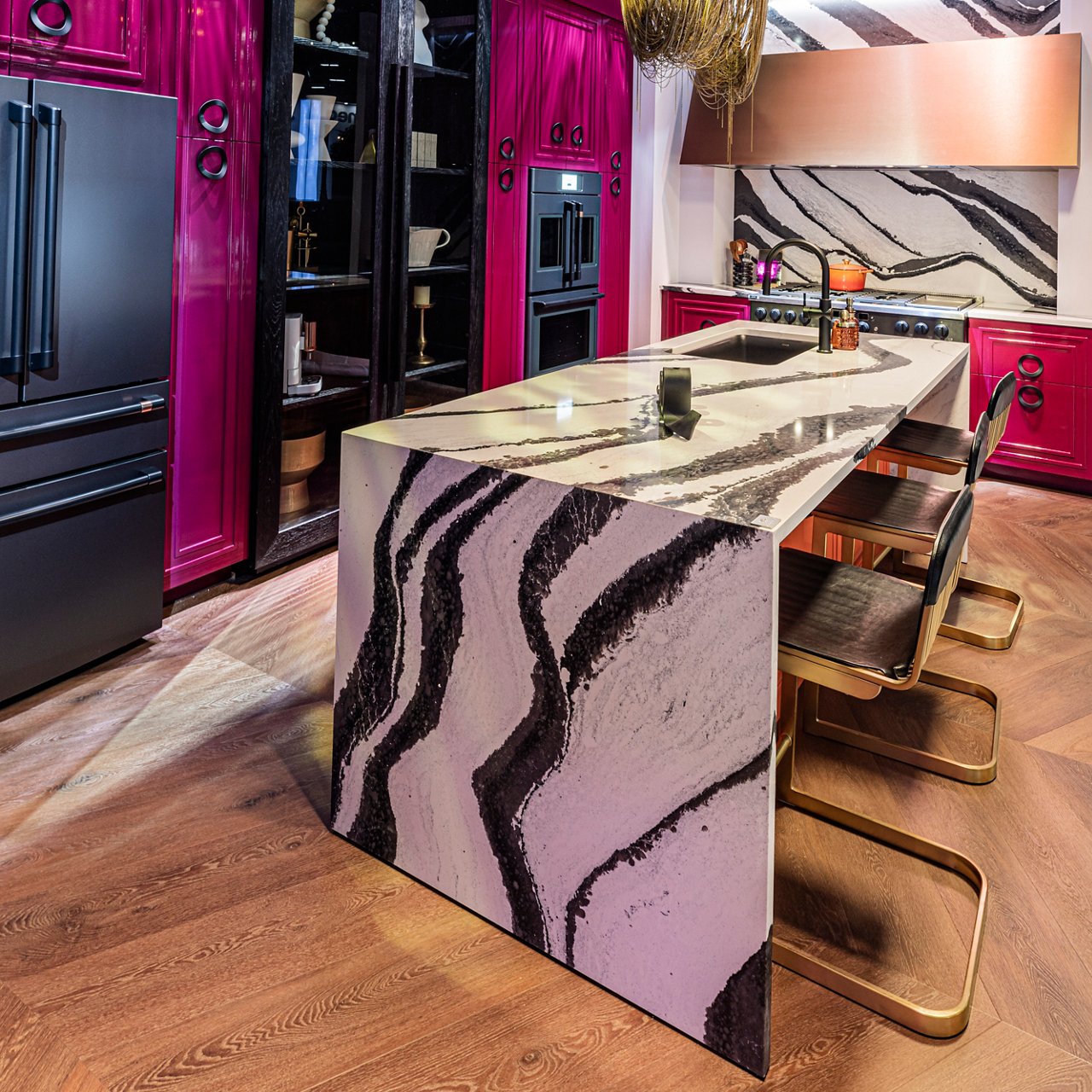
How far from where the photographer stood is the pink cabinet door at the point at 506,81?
4367mm

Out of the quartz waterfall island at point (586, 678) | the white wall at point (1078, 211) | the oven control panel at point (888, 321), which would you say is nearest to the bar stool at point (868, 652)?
the quartz waterfall island at point (586, 678)

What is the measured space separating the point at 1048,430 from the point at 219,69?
3.86 m

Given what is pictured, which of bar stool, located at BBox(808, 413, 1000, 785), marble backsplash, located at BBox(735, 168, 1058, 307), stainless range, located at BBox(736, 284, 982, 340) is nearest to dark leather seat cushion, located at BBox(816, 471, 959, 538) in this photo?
bar stool, located at BBox(808, 413, 1000, 785)

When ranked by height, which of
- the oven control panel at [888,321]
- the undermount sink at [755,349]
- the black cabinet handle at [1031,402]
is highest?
the oven control panel at [888,321]

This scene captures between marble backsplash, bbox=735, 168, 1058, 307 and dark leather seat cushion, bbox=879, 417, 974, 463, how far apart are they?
2.40 m

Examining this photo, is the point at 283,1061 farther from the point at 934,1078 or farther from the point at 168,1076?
the point at 934,1078

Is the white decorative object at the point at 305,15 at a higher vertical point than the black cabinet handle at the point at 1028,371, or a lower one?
higher

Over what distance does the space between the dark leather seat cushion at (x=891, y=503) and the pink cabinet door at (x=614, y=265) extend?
2748 mm

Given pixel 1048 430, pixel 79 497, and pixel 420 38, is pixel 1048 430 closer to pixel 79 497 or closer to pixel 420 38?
pixel 420 38

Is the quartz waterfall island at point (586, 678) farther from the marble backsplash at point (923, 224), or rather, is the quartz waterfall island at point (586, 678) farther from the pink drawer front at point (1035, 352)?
the marble backsplash at point (923, 224)

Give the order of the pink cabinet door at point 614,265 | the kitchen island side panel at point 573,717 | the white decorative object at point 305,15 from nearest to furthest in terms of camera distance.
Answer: the kitchen island side panel at point 573,717 < the white decorative object at point 305,15 < the pink cabinet door at point 614,265

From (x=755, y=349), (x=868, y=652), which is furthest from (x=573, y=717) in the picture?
(x=755, y=349)

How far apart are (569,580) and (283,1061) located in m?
0.89

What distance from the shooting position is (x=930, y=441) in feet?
10.3
